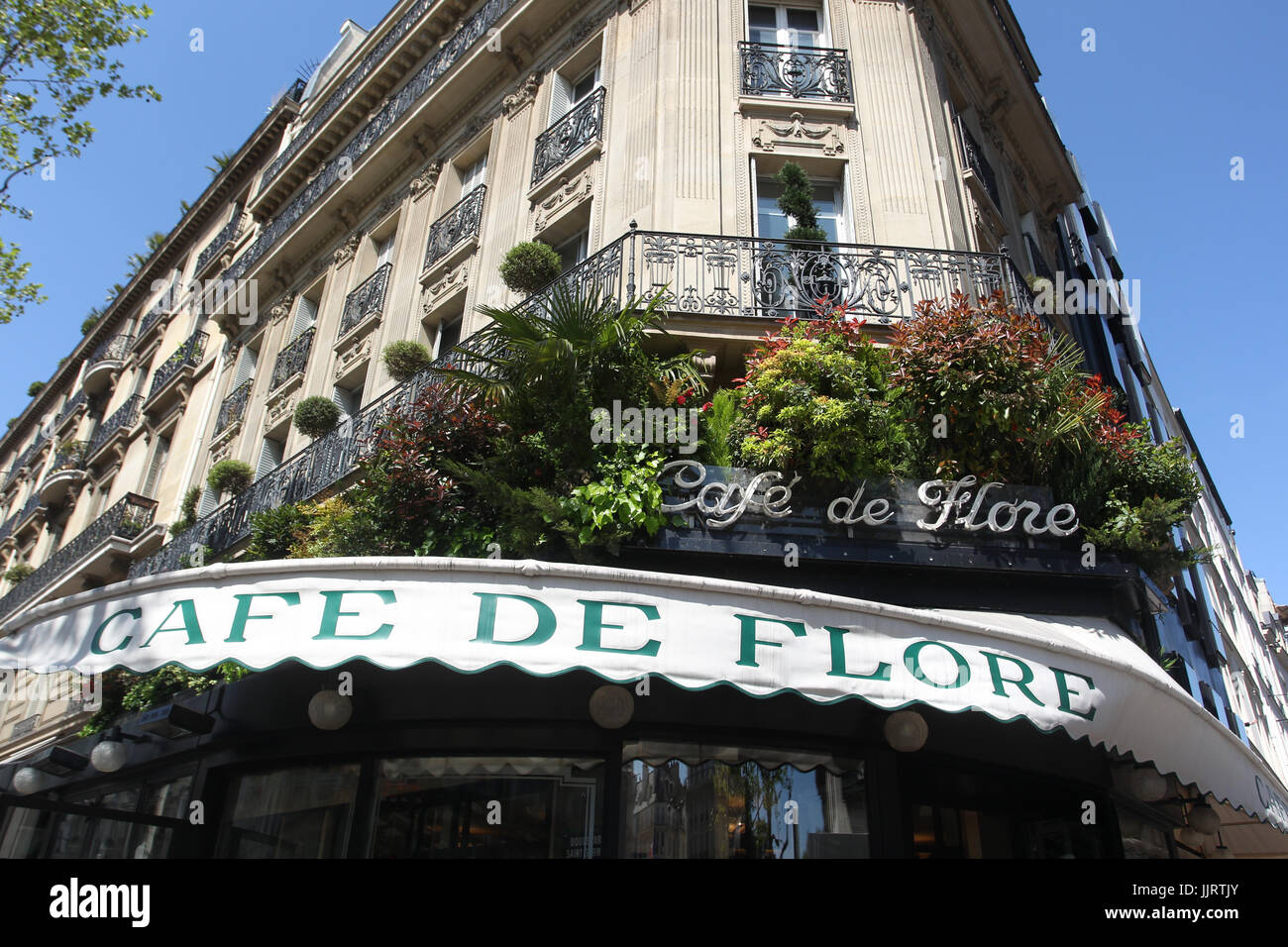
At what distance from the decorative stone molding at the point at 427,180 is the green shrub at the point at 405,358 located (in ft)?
15.3

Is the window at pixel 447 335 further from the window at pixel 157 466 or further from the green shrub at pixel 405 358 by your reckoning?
the window at pixel 157 466

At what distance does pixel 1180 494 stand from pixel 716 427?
13.5 ft

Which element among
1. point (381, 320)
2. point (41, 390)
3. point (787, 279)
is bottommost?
point (787, 279)

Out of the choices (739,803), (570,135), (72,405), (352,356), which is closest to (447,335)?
(352,356)

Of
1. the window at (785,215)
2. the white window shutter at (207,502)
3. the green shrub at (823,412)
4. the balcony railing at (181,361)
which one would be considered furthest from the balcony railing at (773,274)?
the balcony railing at (181,361)

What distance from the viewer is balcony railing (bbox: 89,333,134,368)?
26733 millimetres

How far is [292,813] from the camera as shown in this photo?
22.9 ft

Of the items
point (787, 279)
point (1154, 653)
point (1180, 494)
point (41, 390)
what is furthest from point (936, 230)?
point (41, 390)

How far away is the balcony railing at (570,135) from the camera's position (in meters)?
11.8

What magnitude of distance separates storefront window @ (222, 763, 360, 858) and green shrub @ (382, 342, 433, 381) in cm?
600

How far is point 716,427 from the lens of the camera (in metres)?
7.48

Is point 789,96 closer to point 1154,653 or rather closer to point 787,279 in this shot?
point 787,279

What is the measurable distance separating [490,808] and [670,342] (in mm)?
4508
